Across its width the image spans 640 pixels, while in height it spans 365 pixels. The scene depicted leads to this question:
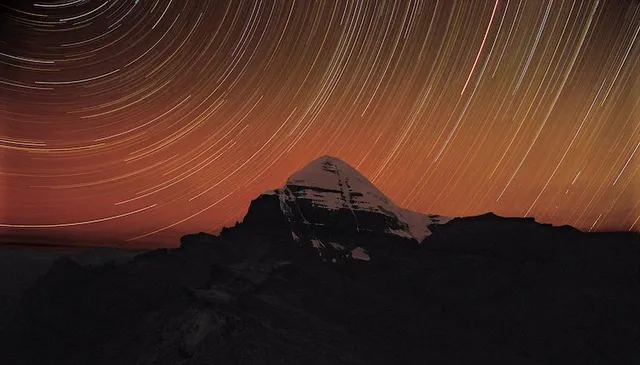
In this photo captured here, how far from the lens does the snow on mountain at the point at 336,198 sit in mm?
24406

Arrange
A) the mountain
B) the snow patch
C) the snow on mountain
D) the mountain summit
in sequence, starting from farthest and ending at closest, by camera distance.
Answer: the snow on mountain → the mountain summit → the snow patch → the mountain

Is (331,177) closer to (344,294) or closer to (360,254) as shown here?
(360,254)

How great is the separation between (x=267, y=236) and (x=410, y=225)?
217 inches

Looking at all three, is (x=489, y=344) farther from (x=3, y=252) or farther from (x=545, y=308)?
(x=3, y=252)

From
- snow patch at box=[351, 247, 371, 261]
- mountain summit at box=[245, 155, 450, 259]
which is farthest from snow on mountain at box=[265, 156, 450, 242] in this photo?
snow patch at box=[351, 247, 371, 261]

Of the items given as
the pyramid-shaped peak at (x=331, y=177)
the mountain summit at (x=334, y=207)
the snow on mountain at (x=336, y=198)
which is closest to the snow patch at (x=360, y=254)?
the mountain summit at (x=334, y=207)

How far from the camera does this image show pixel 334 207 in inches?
982

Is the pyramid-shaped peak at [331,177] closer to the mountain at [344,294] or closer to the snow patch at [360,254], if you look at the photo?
the mountain at [344,294]

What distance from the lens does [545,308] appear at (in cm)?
2350

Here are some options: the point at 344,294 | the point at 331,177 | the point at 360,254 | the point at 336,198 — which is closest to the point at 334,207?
the point at 336,198

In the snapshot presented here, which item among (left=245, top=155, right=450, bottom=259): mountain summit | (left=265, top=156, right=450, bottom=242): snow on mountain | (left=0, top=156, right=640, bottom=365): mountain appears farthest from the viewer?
(left=265, top=156, right=450, bottom=242): snow on mountain

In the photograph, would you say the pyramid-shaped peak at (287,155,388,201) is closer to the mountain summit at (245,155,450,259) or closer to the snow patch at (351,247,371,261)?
the mountain summit at (245,155,450,259)

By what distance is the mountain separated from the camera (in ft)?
63.2

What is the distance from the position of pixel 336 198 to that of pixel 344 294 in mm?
4311
